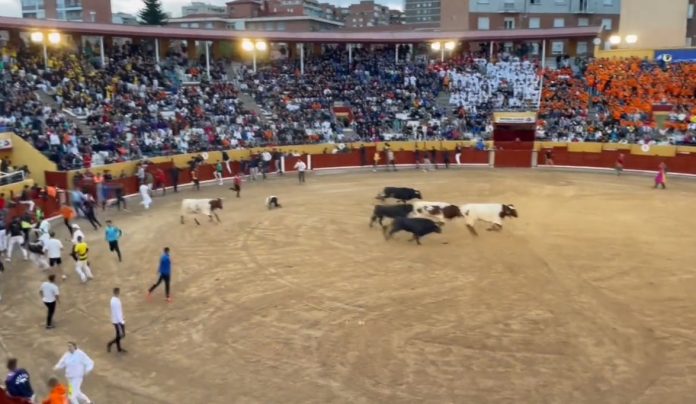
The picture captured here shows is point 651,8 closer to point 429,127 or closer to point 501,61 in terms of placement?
point 501,61

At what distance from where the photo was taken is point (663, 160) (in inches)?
1244

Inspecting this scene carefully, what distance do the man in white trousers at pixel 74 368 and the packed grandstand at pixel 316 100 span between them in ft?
64.5

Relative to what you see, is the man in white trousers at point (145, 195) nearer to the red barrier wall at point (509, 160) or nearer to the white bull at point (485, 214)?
the red barrier wall at point (509, 160)

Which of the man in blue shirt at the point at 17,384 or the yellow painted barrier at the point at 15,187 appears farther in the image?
the yellow painted barrier at the point at 15,187

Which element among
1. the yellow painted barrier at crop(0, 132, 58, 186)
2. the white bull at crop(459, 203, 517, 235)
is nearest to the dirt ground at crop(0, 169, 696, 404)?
the white bull at crop(459, 203, 517, 235)

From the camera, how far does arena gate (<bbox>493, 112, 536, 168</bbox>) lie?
34.5 metres

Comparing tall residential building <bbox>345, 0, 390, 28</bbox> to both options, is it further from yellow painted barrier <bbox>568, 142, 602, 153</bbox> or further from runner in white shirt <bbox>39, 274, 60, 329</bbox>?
runner in white shirt <bbox>39, 274, 60, 329</bbox>

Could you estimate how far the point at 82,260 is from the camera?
47.4 feet

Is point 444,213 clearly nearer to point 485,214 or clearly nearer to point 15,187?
point 485,214

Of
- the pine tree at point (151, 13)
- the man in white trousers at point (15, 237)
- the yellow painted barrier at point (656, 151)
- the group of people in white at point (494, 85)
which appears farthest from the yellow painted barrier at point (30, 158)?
the pine tree at point (151, 13)

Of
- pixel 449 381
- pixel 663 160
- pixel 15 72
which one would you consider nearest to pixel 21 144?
pixel 15 72

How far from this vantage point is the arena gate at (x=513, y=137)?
3450 cm

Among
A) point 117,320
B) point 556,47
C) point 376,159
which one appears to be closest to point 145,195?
point 117,320

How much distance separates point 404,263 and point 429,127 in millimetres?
23691
